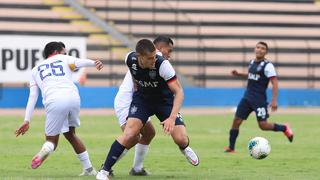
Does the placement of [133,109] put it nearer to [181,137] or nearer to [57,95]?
[181,137]

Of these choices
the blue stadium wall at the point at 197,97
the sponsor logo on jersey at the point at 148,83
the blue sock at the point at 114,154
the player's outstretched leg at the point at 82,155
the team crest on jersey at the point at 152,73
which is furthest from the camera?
the blue stadium wall at the point at 197,97

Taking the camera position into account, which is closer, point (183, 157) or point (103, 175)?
point (103, 175)

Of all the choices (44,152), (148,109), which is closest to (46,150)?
(44,152)

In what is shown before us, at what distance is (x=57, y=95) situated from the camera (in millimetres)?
13047

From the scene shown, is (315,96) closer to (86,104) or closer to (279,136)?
(86,104)

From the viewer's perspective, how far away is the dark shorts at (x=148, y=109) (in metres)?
12.5

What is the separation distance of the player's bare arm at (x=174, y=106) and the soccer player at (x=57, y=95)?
1436mm

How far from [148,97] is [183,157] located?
449cm

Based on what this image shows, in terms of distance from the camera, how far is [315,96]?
41.8 metres

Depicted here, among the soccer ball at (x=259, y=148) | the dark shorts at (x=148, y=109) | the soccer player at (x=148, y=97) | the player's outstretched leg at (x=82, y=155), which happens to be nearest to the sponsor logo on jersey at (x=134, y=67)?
the soccer player at (x=148, y=97)

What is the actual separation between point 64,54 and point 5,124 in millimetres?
14099

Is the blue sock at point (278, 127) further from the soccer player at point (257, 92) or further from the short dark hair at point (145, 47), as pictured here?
the short dark hair at point (145, 47)

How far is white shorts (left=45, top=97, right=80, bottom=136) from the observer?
13.0 meters

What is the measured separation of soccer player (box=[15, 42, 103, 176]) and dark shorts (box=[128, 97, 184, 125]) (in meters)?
0.91
